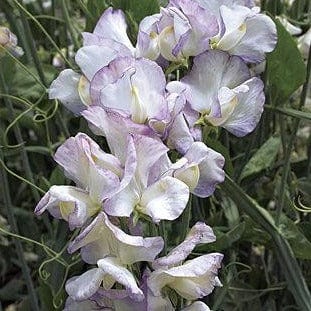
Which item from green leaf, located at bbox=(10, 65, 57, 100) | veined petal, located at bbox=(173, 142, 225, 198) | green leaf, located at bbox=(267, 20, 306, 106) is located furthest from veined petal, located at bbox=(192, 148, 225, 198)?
green leaf, located at bbox=(10, 65, 57, 100)

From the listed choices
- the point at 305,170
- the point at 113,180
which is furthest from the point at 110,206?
the point at 305,170

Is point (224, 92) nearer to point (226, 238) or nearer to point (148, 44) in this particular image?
point (148, 44)

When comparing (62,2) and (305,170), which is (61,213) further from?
(305,170)

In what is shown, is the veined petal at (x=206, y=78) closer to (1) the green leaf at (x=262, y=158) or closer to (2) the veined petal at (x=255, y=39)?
(2) the veined petal at (x=255, y=39)

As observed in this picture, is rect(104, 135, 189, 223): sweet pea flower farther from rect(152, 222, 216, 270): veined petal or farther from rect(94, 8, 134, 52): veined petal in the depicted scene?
rect(94, 8, 134, 52): veined petal

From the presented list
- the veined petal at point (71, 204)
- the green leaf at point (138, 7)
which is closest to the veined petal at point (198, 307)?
the veined petal at point (71, 204)

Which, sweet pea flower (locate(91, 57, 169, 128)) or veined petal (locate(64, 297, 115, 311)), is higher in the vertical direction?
sweet pea flower (locate(91, 57, 169, 128))
